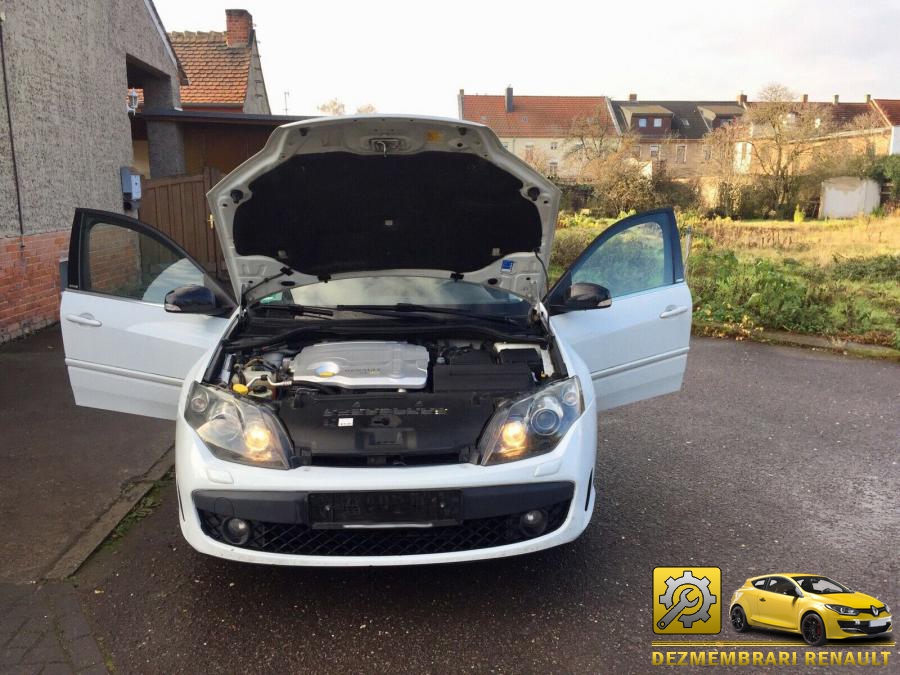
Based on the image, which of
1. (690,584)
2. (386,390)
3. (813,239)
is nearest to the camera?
(690,584)

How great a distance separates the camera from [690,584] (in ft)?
10.4

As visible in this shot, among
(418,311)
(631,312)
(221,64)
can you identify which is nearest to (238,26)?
(221,64)

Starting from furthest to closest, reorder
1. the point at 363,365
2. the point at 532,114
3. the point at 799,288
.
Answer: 1. the point at 532,114
2. the point at 799,288
3. the point at 363,365

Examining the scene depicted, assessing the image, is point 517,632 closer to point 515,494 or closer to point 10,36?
point 515,494

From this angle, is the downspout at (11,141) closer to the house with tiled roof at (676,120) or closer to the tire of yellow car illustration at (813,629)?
the tire of yellow car illustration at (813,629)

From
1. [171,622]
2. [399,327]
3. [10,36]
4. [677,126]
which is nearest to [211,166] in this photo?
[10,36]

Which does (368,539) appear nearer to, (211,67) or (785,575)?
(785,575)

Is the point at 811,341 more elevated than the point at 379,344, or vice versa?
the point at 379,344

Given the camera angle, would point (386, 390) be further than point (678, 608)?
Yes

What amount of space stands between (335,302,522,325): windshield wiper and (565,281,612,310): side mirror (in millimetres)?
328

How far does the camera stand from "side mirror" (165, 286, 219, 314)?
380cm

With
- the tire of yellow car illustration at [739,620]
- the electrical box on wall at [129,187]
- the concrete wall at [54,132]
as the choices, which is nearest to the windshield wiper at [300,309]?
the tire of yellow car illustration at [739,620]

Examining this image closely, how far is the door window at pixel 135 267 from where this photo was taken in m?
4.02

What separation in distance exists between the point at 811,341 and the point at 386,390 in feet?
22.3
